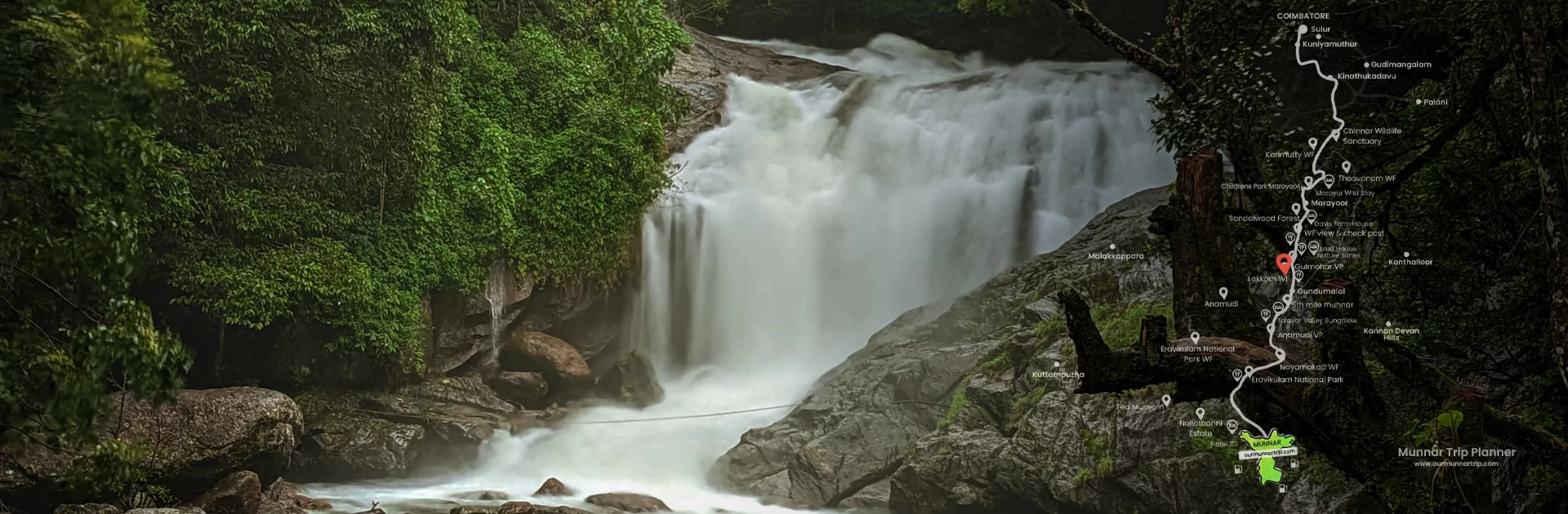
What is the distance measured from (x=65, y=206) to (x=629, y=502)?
23.1ft

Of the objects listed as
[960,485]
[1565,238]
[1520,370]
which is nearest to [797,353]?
[960,485]

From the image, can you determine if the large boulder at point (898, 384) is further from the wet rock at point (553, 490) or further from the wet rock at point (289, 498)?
the wet rock at point (289, 498)

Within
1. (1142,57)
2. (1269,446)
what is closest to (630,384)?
(1269,446)

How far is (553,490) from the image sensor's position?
1295 centimetres

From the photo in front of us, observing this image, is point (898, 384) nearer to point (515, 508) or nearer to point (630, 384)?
point (515, 508)

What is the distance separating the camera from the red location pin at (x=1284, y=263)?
6920 millimetres

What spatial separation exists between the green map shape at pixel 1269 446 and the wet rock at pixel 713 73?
12173 mm

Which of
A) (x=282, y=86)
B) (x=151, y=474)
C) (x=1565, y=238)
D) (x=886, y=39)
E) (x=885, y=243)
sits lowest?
(x=151, y=474)

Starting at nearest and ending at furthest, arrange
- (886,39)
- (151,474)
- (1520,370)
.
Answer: (1520,370) < (151,474) < (886,39)

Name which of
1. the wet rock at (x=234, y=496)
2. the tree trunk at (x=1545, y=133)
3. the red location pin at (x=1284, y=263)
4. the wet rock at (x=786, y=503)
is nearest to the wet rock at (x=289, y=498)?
the wet rock at (x=234, y=496)

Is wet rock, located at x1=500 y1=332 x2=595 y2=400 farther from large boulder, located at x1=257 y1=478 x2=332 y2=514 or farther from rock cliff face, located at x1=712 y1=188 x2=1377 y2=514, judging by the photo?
large boulder, located at x1=257 y1=478 x2=332 y2=514

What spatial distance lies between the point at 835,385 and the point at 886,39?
11.8 meters

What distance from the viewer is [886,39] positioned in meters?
24.0

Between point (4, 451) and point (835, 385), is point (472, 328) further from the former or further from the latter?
point (4, 451)
